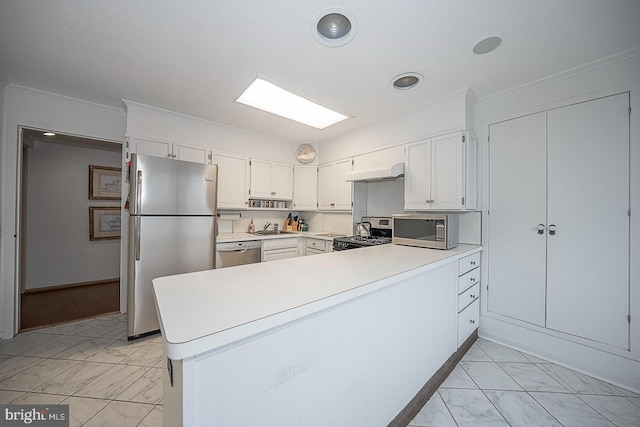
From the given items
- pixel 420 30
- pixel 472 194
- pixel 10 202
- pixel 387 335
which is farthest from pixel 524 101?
pixel 10 202

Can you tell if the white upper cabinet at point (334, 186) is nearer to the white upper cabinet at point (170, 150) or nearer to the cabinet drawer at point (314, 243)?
the cabinet drawer at point (314, 243)

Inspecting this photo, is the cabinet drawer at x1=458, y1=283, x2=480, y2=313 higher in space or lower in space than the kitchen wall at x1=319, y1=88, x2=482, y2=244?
lower

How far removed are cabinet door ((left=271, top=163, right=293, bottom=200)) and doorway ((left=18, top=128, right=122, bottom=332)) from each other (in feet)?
7.38

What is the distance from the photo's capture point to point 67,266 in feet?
13.2

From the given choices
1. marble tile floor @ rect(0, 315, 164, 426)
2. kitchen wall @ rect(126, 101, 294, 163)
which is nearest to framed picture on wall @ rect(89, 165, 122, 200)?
kitchen wall @ rect(126, 101, 294, 163)

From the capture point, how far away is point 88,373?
6.23ft

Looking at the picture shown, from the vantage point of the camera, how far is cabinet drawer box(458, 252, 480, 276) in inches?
82.7

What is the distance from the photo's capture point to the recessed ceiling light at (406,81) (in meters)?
2.15

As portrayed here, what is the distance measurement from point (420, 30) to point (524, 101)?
1482 millimetres

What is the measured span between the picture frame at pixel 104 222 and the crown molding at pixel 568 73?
5839 mm

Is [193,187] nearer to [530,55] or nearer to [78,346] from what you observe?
[78,346]

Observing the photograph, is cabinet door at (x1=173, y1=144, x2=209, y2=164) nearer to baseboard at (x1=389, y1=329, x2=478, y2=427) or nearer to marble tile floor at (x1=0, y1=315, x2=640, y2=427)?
marble tile floor at (x1=0, y1=315, x2=640, y2=427)

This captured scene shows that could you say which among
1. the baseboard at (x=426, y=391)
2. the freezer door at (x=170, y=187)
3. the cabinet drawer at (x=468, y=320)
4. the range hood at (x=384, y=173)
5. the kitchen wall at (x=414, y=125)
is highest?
the kitchen wall at (x=414, y=125)

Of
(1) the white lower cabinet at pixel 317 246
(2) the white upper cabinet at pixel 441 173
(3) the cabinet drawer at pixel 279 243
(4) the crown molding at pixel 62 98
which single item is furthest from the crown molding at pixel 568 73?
(4) the crown molding at pixel 62 98
